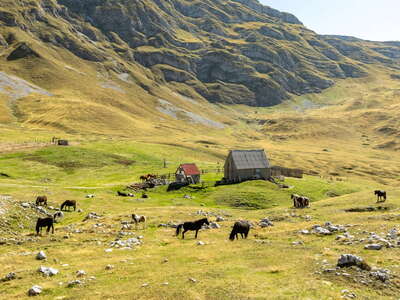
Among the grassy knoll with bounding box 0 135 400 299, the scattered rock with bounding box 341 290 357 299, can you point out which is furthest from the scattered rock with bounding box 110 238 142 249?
the scattered rock with bounding box 341 290 357 299

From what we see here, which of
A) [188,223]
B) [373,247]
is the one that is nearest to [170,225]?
[188,223]

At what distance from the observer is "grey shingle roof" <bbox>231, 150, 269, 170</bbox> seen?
3361 inches

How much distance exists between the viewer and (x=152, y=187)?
7862 centimetres

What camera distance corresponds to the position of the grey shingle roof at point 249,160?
85.4 m

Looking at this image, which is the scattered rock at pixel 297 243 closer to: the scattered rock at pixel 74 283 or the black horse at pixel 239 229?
the black horse at pixel 239 229

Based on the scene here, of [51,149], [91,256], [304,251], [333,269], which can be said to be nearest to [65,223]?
[91,256]

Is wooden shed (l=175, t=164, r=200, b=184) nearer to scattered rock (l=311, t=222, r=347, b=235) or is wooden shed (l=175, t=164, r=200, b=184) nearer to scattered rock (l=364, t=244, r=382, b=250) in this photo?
scattered rock (l=311, t=222, r=347, b=235)

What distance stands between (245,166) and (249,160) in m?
2.56

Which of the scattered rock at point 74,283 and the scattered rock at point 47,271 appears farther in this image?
the scattered rock at point 47,271

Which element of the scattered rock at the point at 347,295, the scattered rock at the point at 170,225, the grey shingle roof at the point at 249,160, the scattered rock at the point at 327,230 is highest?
the grey shingle roof at the point at 249,160

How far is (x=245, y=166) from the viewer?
282ft

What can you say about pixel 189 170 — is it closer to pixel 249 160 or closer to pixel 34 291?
pixel 249 160

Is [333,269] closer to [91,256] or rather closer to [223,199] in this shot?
[91,256]

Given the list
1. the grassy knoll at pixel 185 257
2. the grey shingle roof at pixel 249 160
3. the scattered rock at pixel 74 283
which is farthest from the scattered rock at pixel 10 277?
the grey shingle roof at pixel 249 160
